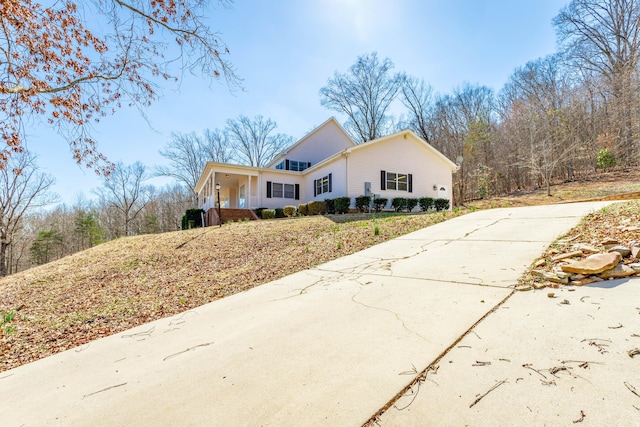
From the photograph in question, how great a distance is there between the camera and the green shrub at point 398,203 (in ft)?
48.6

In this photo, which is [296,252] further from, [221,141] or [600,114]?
[221,141]

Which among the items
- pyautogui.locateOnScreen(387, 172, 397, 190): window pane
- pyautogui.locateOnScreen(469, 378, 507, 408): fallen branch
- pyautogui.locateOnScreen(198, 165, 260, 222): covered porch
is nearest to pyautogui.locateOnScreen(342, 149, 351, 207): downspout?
pyautogui.locateOnScreen(387, 172, 397, 190): window pane

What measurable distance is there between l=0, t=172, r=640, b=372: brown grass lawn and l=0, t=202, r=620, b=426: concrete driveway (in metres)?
1.04

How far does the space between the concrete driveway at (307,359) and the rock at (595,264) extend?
512mm

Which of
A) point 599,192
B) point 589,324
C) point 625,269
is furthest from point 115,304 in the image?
point 599,192

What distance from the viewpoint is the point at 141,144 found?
7363 mm

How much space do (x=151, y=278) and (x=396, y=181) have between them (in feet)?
42.3

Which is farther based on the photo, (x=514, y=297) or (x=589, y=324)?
(x=514, y=297)

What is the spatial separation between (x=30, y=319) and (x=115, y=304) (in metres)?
1.30

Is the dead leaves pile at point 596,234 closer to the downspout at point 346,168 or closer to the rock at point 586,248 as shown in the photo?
the rock at point 586,248

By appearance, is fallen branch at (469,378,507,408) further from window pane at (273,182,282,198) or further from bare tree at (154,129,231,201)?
bare tree at (154,129,231,201)

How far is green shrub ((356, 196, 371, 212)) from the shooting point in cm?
1423

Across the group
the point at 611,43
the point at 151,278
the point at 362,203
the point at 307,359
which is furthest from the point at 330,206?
the point at 611,43

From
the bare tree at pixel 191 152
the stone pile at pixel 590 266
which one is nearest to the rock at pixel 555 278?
the stone pile at pixel 590 266
